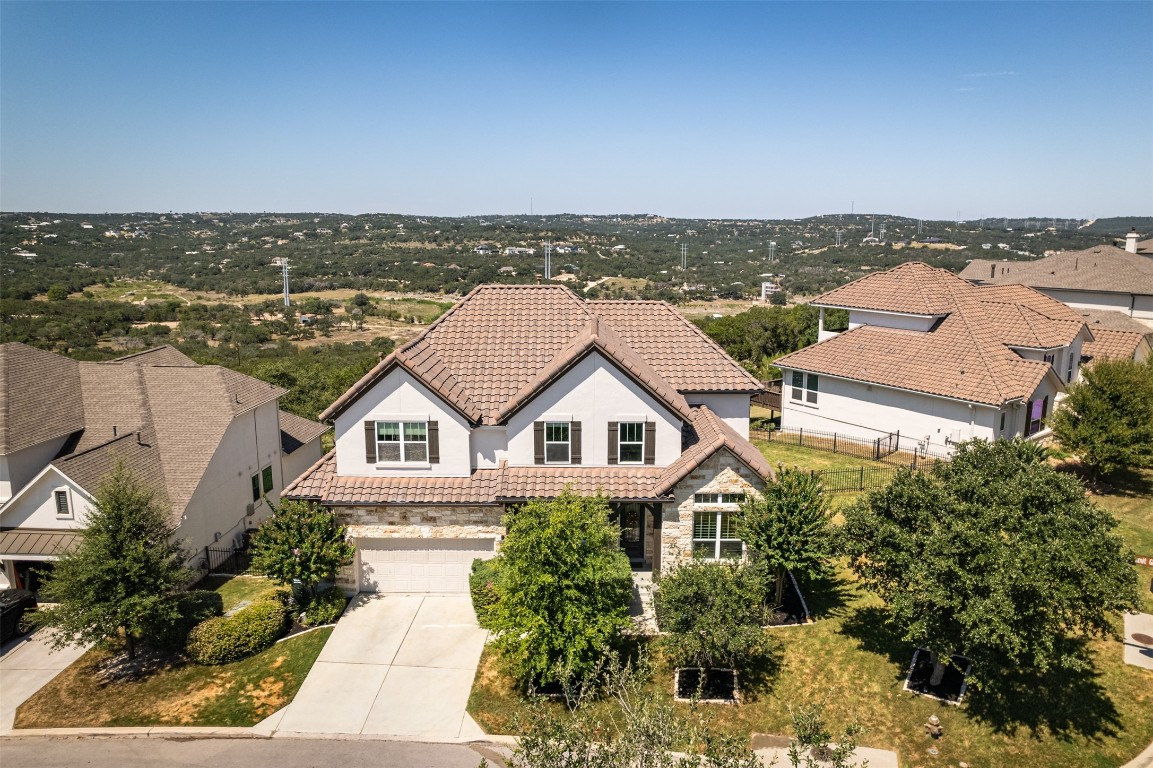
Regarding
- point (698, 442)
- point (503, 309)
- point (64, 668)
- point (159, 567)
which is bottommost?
point (64, 668)

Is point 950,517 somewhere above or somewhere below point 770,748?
above

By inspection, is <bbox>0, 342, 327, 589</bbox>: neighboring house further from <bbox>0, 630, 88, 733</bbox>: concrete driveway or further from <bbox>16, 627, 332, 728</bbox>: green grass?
<bbox>16, 627, 332, 728</bbox>: green grass

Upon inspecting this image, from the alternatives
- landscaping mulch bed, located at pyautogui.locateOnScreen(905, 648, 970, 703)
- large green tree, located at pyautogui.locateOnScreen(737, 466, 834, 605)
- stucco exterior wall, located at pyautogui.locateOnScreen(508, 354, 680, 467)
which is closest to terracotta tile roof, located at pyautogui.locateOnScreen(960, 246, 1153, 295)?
stucco exterior wall, located at pyautogui.locateOnScreen(508, 354, 680, 467)

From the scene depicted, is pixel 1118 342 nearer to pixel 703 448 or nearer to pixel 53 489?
pixel 703 448

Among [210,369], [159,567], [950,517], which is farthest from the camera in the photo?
[210,369]

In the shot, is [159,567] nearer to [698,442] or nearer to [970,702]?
[698,442]

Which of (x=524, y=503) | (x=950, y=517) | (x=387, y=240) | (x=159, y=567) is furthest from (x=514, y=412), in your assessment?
(x=387, y=240)

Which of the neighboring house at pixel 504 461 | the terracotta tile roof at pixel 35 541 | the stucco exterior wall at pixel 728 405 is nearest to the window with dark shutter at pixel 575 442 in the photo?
the neighboring house at pixel 504 461
